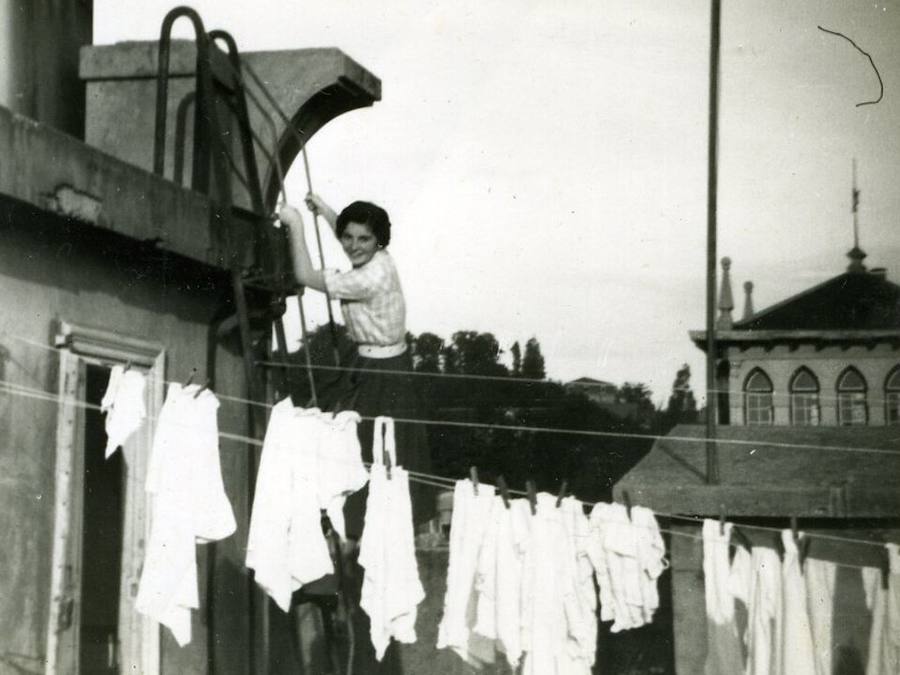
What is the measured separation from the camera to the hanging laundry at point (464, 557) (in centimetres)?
645

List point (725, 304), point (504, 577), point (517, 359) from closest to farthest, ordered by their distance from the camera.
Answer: point (504, 577) < point (517, 359) < point (725, 304)

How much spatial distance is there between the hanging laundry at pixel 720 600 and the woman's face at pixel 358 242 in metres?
2.27

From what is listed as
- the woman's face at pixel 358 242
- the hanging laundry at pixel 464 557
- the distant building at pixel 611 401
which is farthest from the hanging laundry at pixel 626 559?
the distant building at pixel 611 401

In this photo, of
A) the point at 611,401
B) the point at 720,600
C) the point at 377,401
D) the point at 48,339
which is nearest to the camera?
the point at 48,339

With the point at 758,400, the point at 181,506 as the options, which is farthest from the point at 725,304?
the point at 181,506

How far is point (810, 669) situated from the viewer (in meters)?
6.20

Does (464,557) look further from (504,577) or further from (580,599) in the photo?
(580,599)

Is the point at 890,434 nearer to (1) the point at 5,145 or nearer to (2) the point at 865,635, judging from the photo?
(2) the point at 865,635

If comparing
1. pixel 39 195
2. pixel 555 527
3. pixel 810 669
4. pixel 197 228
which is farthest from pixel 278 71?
pixel 810 669

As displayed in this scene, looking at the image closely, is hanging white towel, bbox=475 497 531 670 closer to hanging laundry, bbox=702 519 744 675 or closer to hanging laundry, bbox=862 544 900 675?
hanging laundry, bbox=702 519 744 675

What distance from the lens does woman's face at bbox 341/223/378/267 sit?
7.03m

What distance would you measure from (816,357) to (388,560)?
40950 mm

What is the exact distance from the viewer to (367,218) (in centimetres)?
704

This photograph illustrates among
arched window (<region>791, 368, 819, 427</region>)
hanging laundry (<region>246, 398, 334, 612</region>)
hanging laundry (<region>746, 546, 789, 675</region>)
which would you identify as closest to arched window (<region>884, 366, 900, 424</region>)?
arched window (<region>791, 368, 819, 427</region>)
